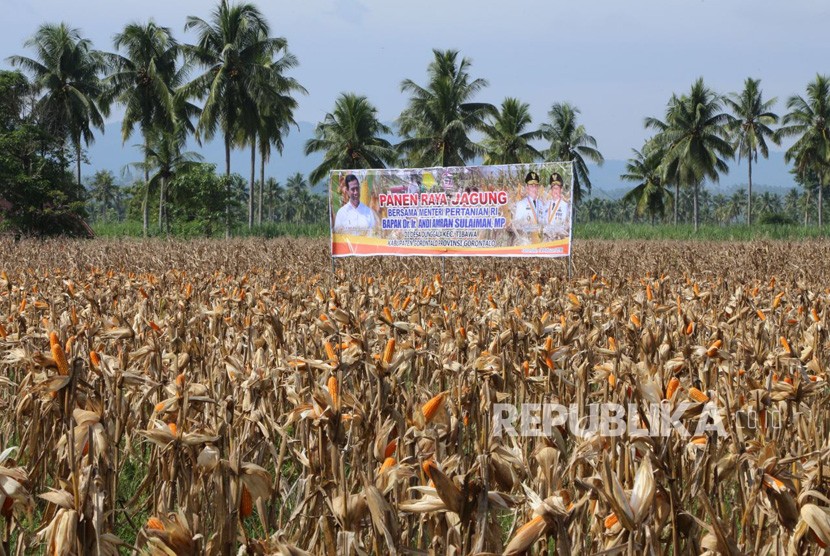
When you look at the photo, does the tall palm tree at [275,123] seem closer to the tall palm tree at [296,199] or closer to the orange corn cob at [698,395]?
the orange corn cob at [698,395]

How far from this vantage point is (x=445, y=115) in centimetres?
4759

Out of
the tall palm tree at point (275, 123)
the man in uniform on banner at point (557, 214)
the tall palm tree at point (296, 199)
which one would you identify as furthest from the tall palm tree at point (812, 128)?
the tall palm tree at point (296, 199)

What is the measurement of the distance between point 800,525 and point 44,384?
203 centimetres

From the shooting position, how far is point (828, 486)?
7.54ft

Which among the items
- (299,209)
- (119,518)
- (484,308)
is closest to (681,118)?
(484,308)

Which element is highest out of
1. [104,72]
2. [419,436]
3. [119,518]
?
[104,72]

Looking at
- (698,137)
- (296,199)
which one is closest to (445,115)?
(698,137)

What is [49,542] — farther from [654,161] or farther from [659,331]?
[654,161]

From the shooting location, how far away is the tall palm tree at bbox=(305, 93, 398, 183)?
47594 millimetres

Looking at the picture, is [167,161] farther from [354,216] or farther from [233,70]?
[354,216]

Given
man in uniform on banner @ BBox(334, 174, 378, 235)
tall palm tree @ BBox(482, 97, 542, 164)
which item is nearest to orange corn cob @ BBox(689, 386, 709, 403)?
man in uniform on banner @ BBox(334, 174, 378, 235)

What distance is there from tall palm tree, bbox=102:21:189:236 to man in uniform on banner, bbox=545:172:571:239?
3789cm

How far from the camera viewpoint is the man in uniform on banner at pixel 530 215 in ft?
34.3

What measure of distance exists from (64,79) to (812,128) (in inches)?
1939
